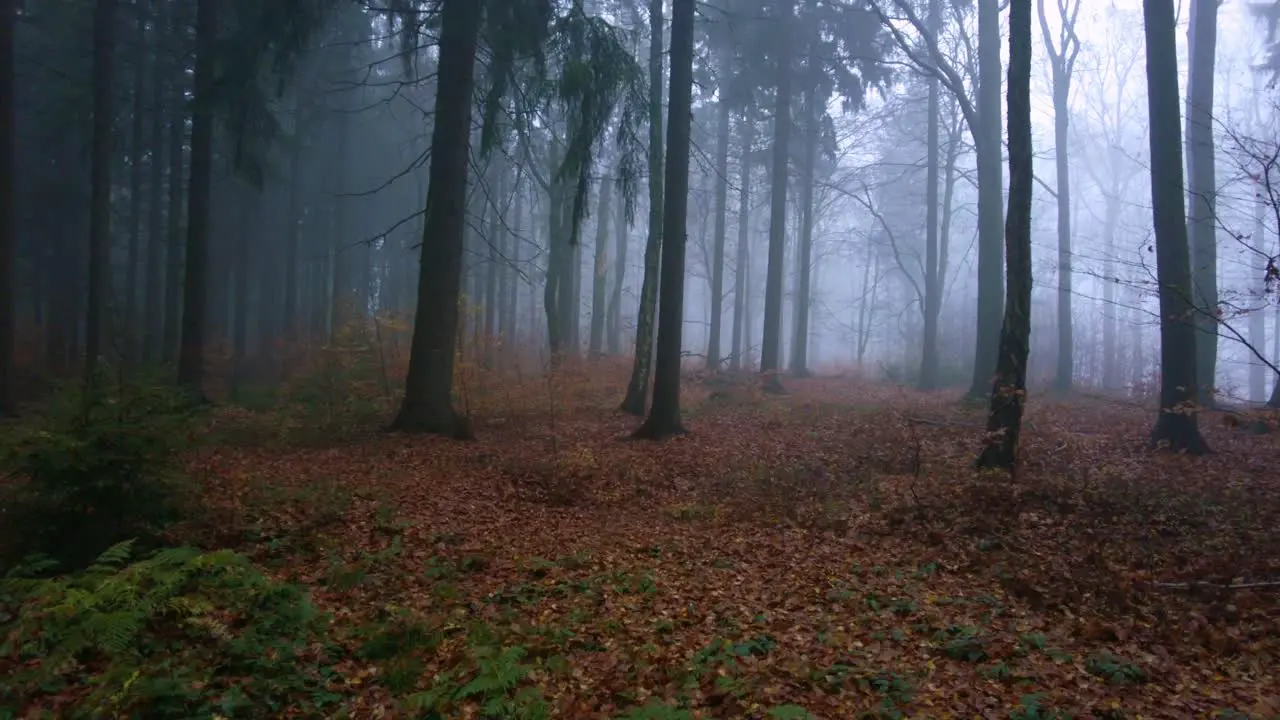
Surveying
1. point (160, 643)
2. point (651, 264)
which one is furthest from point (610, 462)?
point (160, 643)

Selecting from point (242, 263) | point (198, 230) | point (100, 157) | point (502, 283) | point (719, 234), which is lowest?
point (198, 230)

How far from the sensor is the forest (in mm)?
5105

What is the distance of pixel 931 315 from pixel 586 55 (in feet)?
49.0

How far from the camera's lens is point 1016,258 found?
9656 mm

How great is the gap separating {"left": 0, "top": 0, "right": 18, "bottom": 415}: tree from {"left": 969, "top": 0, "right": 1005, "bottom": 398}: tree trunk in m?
19.2

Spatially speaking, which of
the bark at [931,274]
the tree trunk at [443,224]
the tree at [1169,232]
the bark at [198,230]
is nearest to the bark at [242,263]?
the bark at [198,230]

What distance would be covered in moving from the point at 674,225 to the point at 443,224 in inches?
153

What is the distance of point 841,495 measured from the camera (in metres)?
9.76

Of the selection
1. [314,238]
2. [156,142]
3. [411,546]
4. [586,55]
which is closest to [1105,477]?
[411,546]

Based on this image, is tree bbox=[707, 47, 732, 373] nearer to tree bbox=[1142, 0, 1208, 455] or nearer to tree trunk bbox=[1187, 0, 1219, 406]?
tree trunk bbox=[1187, 0, 1219, 406]

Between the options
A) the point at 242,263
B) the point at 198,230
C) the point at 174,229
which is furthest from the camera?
the point at 242,263

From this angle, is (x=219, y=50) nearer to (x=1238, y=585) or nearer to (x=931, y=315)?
(x=1238, y=585)

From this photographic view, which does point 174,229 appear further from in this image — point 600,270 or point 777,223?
point 777,223

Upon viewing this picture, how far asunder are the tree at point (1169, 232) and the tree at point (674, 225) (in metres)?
6.98
